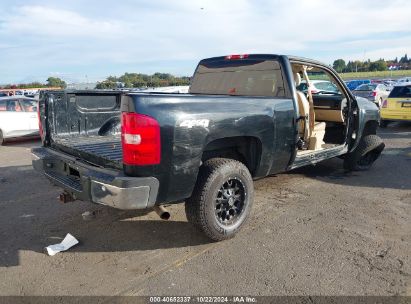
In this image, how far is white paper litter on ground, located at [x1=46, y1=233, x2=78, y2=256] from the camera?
366cm

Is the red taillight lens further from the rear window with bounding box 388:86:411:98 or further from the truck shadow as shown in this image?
the rear window with bounding box 388:86:411:98

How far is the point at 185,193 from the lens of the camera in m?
3.39

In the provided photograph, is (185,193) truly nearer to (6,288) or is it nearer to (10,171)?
(6,288)

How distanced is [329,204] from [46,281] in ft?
11.2

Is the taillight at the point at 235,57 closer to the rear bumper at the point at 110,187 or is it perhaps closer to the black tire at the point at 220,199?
the black tire at the point at 220,199

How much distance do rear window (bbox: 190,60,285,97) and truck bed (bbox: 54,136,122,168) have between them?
161 cm

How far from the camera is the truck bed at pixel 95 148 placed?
3.49m

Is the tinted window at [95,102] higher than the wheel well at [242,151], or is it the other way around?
the tinted window at [95,102]

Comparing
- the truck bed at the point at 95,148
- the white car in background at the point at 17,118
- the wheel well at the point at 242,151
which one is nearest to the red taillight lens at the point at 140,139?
the truck bed at the point at 95,148

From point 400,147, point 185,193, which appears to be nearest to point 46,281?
point 185,193

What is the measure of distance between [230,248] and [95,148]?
1.73m

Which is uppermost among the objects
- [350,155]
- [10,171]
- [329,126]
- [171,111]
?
[171,111]

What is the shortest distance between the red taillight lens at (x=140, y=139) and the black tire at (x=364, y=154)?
169 inches

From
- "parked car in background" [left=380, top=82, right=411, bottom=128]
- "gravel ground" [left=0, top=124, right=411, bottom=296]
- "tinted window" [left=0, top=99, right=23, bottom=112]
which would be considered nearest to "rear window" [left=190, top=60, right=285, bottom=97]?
"gravel ground" [left=0, top=124, right=411, bottom=296]
